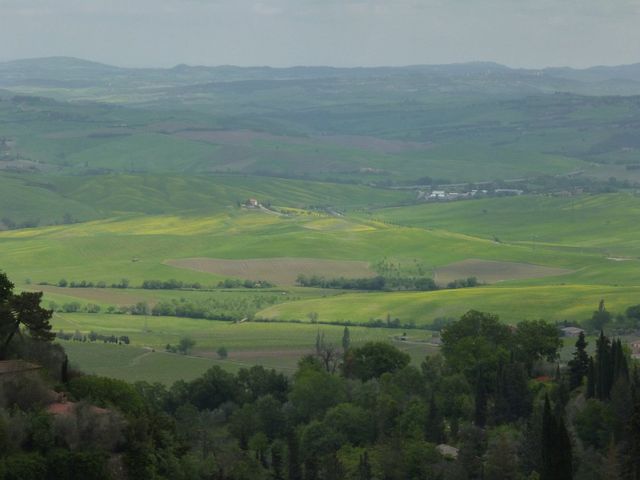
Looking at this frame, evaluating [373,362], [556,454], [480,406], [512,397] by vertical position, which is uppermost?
[373,362]

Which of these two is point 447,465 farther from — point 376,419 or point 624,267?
point 624,267

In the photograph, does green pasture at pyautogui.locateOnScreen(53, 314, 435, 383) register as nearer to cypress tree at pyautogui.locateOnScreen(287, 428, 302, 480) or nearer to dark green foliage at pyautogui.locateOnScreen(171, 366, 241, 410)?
dark green foliage at pyautogui.locateOnScreen(171, 366, 241, 410)

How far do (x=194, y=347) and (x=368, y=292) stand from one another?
1399 inches

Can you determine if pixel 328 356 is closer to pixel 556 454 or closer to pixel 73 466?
pixel 556 454

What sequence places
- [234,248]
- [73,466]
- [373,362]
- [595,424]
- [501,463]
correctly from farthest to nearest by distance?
[234,248] → [373,362] → [595,424] → [501,463] → [73,466]

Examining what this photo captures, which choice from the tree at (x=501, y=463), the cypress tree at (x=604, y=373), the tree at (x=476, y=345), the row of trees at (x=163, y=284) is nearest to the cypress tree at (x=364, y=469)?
the tree at (x=501, y=463)

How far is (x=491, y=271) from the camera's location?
14388 cm

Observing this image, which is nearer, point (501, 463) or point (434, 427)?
point (501, 463)

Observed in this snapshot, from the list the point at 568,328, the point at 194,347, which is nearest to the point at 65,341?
the point at 194,347

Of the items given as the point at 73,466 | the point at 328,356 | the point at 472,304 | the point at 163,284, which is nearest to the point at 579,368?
the point at 328,356

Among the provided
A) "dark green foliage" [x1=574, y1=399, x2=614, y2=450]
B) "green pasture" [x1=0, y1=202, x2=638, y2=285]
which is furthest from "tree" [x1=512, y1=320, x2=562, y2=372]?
"green pasture" [x1=0, y1=202, x2=638, y2=285]

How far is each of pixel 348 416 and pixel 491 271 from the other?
80.7m

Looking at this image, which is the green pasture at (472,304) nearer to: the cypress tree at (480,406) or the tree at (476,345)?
the tree at (476,345)

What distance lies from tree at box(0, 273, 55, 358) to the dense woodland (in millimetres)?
54
